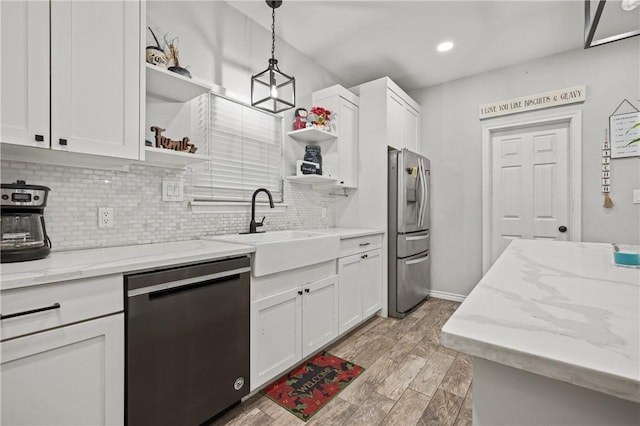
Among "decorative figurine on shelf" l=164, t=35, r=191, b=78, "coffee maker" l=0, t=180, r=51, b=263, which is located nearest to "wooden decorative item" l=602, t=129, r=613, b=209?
"decorative figurine on shelf" l=164, t=35, r=191, b=78

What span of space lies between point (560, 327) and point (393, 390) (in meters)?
1.58

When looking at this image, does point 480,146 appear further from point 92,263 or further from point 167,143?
point 92,263

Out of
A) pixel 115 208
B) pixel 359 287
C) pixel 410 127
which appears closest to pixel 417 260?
pixel 359 287

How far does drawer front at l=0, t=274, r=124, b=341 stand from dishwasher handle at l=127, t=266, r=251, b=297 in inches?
2.9

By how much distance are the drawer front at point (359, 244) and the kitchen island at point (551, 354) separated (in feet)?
5.61

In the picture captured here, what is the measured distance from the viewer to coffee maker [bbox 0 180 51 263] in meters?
1.11

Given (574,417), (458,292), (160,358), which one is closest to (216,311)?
(160,358)

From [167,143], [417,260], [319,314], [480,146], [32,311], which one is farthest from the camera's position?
[480,146]

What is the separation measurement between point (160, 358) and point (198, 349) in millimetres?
172

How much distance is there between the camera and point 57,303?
100 centimetres

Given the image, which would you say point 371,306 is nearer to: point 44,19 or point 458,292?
point 458,292

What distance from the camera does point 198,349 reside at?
138 centimetres

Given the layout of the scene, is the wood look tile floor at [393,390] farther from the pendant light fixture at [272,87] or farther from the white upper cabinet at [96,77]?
the pendant light fixture at [272,87]

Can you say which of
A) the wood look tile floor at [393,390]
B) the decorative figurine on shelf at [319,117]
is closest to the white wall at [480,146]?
the wood look tile floor at [393,390]
